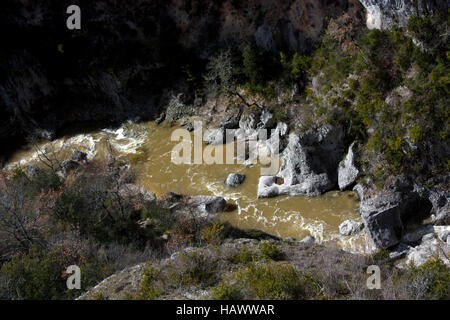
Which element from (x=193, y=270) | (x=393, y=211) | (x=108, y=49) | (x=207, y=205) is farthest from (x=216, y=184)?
(x=108, y=49)

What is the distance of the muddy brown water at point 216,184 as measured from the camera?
20719mm

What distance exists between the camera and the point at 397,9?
2120cm

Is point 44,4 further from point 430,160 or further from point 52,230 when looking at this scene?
point 430,160

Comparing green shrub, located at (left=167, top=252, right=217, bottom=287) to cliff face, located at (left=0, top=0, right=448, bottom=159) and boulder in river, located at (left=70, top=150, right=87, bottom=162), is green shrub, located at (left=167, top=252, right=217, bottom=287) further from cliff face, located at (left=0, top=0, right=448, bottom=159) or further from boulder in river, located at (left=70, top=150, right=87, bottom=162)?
cliff face, located at (left=0, top=0, right=448, bottom=159)

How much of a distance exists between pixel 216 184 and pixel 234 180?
137 centimetres

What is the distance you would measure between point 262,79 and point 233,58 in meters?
3.30

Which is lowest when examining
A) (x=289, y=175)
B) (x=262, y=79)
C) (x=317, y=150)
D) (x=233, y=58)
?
(x=289, y=175)

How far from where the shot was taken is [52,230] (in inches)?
726

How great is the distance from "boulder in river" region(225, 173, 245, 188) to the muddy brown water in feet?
0.90

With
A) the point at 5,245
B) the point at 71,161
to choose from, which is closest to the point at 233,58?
the point at 71,161

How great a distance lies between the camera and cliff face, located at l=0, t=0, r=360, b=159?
99.7 feet

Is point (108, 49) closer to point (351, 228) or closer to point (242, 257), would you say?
point (351, 228)
